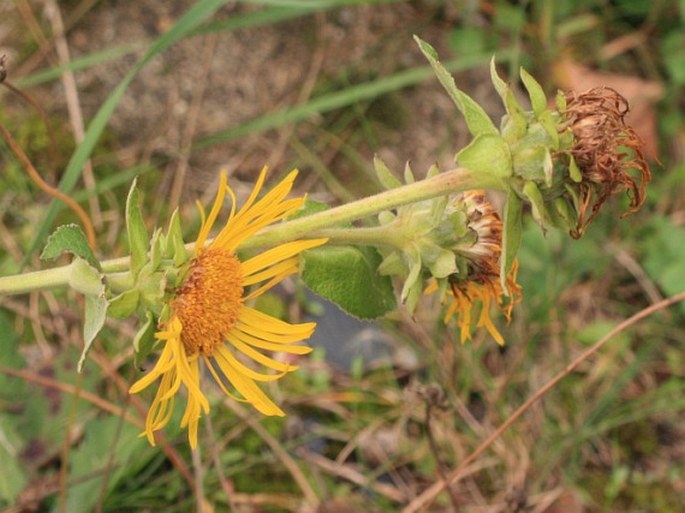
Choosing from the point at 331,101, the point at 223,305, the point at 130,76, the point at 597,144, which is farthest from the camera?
the point at 331,101

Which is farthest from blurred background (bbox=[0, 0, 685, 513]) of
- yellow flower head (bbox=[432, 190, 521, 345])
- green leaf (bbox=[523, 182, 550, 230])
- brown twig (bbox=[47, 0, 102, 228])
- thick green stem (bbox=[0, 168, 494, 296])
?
green leaf (bbox=[523, 182, 550, 230])

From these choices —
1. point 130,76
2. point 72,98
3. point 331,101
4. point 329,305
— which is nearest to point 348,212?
point 130,76

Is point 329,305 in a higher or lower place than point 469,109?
lower

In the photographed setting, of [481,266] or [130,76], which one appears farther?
[130,76]

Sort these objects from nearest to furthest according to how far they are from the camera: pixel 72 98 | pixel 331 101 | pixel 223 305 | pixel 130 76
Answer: pixel 223 305 < pixel 130 76 < pixel 331 101 < pixel 72 98

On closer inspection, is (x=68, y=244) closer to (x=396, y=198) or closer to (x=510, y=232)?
(x=396, y=198)

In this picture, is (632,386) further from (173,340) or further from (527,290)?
(173,340)

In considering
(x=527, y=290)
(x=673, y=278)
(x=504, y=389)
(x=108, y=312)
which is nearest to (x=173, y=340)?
(x=108, y=312)
